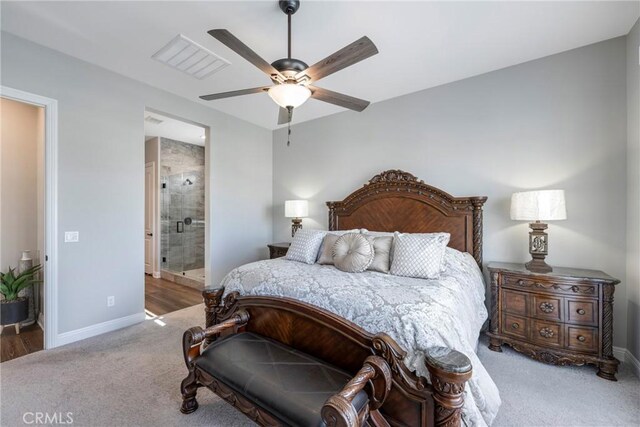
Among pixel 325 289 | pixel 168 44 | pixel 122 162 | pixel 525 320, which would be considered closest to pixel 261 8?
pixel 168 44

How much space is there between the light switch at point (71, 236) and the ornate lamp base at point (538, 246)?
15.0 ft

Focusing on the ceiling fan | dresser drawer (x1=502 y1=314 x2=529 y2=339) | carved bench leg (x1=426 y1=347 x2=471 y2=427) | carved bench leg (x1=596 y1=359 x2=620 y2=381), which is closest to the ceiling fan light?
the ceiling fan

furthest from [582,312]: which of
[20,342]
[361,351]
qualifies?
[20,342]

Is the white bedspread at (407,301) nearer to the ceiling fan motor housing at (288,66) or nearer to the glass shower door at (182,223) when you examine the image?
the ceiling fan motor housing at (288,66)

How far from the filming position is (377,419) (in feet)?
4.53

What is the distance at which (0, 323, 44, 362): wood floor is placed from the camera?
8.39 ft

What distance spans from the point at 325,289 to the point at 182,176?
205 inches

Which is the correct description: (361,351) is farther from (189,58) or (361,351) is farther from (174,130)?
(174,130)

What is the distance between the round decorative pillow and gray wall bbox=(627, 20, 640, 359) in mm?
2216

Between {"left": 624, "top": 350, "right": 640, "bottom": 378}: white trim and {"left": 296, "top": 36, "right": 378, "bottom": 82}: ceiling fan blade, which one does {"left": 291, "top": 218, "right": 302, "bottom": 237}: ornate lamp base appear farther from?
{"left": 624, "top": 350, "right": 640, "bottom": 378}: white trim

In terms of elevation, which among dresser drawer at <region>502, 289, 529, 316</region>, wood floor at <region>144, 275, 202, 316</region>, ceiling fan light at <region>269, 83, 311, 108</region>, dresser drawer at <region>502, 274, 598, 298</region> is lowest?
wood floor at <region>144, 275, 202, 316</region>

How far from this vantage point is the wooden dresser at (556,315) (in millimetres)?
2207

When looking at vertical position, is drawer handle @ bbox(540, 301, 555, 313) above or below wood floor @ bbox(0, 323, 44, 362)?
above

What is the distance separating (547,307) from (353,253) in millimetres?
1774
